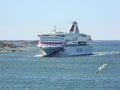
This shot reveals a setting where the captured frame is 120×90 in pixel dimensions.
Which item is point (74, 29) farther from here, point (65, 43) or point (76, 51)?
point (65, 43)

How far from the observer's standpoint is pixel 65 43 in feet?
418

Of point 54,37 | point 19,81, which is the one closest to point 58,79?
point 19,81

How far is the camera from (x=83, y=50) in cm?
14100

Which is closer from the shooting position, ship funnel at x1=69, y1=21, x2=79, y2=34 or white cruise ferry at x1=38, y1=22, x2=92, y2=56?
white cruise ferry at x1=38, y1=22, x2=92, y2=56

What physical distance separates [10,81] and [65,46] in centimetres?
6216

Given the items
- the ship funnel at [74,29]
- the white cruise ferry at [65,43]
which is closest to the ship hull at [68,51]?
the white cruise ferry at [65,43]

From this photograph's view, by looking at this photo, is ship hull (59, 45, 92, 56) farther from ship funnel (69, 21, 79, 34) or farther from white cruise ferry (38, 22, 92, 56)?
ship funnel (69, 21, 79, 34)

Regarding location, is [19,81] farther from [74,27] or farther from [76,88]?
[74,27]

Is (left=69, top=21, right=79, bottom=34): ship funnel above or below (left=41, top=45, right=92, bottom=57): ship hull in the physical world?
above

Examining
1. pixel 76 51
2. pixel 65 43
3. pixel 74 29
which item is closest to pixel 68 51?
pixel 65 43

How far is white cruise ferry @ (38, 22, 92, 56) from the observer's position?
123 m

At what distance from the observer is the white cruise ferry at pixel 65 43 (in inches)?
4857

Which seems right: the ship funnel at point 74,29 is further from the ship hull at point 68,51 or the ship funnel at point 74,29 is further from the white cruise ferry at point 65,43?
the ship hull at point 68,51

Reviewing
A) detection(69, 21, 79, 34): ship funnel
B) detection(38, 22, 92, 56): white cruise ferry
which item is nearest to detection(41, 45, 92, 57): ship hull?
detection(38, 22, 92, 56): white cruise ferry
